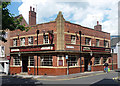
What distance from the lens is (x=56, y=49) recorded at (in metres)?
20.5

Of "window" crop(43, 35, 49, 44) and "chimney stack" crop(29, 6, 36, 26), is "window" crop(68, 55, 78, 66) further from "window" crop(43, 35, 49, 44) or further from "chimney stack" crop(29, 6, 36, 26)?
"chimney stack" crop(29, 6, 36, 26)

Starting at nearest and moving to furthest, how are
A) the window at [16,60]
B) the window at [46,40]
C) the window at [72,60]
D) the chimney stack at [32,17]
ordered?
1. the window at [46,40]
2. the window at [72,60]
3. the window at [16,60]
4. the chimney stack at [32,17]

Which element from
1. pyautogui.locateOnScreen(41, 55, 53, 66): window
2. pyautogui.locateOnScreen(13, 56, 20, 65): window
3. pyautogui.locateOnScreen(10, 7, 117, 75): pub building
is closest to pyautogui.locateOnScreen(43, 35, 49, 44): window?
pyautogui.locateOnScreen(10, 7, 117, 75): pub building

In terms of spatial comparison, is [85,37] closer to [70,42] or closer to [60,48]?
[70,42]

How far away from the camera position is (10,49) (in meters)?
25.5

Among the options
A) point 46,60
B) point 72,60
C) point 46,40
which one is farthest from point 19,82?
point 72,60

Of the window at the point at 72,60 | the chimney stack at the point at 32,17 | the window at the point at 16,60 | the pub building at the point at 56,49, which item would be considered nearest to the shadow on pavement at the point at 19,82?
the pub building at the point at 56,49

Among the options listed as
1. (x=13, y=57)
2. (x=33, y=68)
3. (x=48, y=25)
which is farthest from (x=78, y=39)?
(x=13, y=57)

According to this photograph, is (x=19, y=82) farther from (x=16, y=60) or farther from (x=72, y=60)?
(x=16, y=60)

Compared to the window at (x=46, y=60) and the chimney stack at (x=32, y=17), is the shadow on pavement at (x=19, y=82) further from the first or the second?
the chimney stack at (x=32, y=17)

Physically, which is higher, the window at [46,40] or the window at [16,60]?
the window at [46,40]

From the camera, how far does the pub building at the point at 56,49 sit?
67.6 ft

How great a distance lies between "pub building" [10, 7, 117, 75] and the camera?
20.6m

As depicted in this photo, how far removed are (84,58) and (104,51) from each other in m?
5.94
